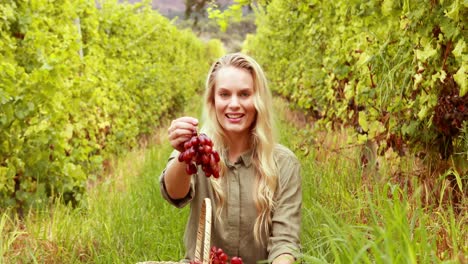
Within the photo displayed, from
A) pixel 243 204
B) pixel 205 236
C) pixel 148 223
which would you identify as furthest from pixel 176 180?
pixel 148 223

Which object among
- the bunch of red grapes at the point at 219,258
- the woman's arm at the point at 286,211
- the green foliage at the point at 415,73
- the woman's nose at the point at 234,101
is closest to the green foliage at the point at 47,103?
the woman's nose at the point at 234,101

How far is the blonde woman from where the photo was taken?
92.1 inches

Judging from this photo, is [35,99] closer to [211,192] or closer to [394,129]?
[211,192]

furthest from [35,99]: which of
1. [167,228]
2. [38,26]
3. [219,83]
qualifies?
[219,83]

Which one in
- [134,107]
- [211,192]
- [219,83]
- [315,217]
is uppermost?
[219,83]

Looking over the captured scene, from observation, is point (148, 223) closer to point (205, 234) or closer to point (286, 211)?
point (286, 211)

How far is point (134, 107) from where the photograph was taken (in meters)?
8.45

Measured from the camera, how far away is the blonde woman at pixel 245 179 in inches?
92.1

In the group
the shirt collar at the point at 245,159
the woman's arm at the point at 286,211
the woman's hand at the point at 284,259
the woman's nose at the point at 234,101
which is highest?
the woman's nose at the point at 234,101

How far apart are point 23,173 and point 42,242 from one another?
1.14m

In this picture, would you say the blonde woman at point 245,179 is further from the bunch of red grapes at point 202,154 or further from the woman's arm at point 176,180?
the bunch of red grapes at point 202,154

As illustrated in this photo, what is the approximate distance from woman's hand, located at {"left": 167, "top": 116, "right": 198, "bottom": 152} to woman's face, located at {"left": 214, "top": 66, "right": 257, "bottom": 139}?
Result: 51cm

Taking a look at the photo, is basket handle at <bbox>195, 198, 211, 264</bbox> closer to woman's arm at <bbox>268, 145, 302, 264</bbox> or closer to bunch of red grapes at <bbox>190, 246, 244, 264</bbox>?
bunch of red grapes at <bbox>190, 246, 244, 264</bbox>

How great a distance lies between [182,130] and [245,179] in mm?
655
